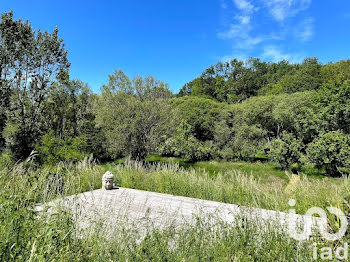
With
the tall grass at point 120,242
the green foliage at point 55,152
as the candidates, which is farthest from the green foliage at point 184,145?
the tall grass at point 120,242

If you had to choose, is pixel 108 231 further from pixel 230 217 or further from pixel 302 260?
pixel 230 217

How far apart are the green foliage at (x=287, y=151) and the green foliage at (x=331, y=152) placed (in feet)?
1.86

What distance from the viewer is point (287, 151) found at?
10281 mm

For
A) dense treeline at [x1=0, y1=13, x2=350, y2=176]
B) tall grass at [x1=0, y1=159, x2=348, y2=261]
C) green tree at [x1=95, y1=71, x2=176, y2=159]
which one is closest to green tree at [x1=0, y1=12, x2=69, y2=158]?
dense treeline at [x1=0, y1=13, x2=350, y2=176]

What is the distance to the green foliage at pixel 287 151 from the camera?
10.0 metres

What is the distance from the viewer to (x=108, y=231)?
2.12m

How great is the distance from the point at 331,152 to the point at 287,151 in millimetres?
1773

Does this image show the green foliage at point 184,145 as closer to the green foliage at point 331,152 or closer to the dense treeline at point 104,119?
the dense treeline at point 104,119

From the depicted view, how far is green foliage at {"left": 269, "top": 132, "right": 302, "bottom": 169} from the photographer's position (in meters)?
10.0

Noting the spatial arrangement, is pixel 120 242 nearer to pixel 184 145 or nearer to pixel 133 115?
pixel 133 115

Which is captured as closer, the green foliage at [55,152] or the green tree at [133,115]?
the green foliage at [55,152]

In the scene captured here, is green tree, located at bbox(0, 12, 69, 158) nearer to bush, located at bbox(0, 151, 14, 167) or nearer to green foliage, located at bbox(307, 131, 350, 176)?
bush, located at bbox(0, 151, 14, 167)

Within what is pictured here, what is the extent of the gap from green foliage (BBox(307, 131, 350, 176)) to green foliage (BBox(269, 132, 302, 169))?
57 centimetres

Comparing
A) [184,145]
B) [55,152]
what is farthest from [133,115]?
[55,152]
